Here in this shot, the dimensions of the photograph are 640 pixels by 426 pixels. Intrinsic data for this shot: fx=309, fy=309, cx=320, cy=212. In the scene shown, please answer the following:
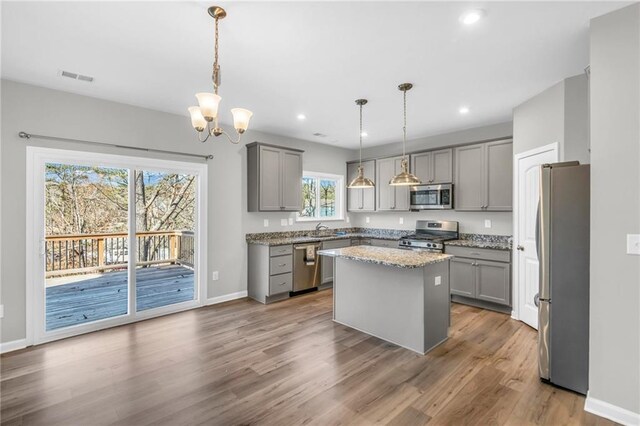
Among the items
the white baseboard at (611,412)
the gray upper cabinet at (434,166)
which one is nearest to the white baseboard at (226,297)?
the gray upper cabinet at (434,166)

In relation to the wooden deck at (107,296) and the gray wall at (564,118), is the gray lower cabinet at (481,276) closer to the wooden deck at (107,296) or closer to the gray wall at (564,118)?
the gray wall at (564,118)

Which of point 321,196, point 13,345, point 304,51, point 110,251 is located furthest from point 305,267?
point 13,345

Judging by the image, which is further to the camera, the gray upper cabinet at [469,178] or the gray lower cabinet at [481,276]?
the gray upper cabinet at [469,178]

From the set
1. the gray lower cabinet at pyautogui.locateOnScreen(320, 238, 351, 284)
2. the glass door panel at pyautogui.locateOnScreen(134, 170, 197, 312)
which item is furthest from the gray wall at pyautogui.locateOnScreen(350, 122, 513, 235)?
the glass door panel at pyautogui.locateOnScreen(134, 170, 197, 312)

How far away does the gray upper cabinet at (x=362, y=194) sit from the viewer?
6.04 metres

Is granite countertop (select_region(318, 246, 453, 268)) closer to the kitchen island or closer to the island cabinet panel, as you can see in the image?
the kitchen island

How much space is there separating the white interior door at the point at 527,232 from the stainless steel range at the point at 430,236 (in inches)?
42.1

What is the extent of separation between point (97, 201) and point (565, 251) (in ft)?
15.4

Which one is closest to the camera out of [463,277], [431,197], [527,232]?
[527,232]

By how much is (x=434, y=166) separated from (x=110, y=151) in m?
4.61

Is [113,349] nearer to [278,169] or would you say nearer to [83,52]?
[83,52]

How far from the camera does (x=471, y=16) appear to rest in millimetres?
2062

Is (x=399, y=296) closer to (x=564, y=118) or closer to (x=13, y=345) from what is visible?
(x=564, y=118)

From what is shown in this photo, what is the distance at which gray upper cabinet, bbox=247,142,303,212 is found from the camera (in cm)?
479
